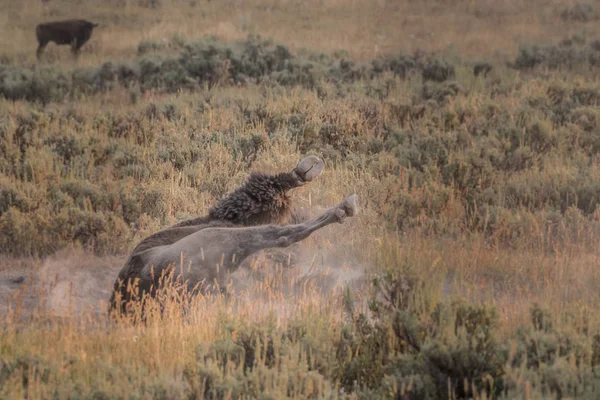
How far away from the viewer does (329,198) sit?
1060 centimetres

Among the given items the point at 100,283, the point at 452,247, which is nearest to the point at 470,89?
the point at 452,247

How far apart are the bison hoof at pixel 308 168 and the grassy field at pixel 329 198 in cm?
88

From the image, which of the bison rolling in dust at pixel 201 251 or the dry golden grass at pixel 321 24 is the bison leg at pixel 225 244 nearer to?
the bison rolling in dust at pixel 201 251

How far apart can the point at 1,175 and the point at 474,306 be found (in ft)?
26.6

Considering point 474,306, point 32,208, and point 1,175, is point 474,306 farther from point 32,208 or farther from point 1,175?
point 1,175

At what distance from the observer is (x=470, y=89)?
1800 centimetres

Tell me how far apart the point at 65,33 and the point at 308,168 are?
66.6 feet

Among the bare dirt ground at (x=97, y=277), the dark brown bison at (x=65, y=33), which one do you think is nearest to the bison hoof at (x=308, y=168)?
the bare dirt ground at (x=97, y=277)

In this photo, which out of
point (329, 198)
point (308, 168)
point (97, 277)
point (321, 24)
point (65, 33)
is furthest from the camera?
point (321, 24)

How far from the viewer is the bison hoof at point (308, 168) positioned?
7446 millimetres

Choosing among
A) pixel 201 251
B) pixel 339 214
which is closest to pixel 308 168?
pixel 339 214

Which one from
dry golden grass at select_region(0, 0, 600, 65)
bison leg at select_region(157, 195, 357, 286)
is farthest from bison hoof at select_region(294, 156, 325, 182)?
dry golden grass at select_region(0, 0, 600, 65)

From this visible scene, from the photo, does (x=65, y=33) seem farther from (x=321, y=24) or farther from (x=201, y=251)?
(x=201, y=251)

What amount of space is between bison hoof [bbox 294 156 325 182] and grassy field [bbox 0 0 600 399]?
88cm
